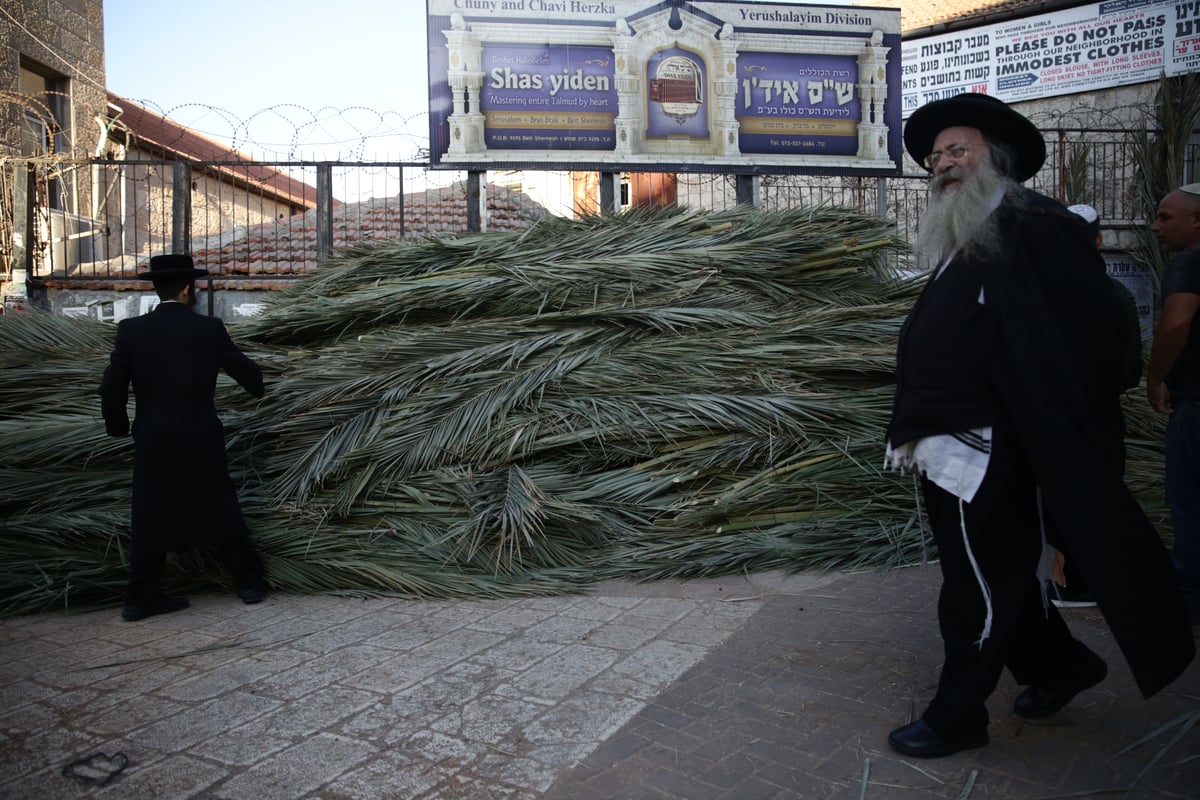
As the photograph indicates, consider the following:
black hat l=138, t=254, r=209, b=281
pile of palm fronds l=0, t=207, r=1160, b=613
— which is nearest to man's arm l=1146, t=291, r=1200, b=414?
pile of palm fronds l=0, t=207, r=1160, b=613

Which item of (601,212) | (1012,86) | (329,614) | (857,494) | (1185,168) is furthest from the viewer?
(1012,86)

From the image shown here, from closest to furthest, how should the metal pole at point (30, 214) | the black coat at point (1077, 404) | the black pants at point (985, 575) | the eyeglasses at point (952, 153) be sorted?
1. the black coat at point (1077, 404)
2. the black pants at point (985, 575)
3. the eyeglasses at point (952, 153)
4. the metal pole at point (30, 214)

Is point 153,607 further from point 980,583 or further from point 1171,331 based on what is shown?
point 1171,331

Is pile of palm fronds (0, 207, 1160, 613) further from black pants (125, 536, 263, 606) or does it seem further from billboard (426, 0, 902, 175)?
billboard (426, 0, 902, 175)

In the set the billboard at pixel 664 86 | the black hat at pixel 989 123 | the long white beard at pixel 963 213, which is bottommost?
the long white beard at pixel 963 213

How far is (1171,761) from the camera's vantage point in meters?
2.35

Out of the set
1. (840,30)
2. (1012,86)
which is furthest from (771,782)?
(1012,86)

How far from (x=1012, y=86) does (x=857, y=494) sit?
1160 cm

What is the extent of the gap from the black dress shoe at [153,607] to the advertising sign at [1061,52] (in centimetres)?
1302

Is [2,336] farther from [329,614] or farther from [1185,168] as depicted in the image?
[1185,168]

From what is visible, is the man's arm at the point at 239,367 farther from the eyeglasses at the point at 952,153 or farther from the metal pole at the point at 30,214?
the metal pole at the point at 30,214

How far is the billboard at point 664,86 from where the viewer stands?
7.73m

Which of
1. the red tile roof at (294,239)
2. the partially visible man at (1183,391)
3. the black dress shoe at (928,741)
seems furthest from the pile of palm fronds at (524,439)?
the red tile roof at (294,239)

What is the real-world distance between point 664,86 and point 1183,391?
18.1ft
